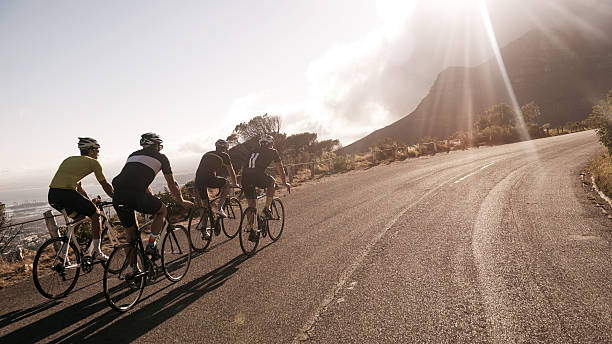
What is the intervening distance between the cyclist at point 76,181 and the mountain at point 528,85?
92.2 metres

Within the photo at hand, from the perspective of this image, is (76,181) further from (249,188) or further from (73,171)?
(249,188)

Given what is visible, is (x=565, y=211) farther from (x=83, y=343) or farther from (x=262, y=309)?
(x=83, y=343)

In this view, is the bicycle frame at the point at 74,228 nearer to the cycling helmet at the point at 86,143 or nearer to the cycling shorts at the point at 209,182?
the cycling helmet at the point at 86,143

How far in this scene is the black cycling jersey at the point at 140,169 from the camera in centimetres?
432

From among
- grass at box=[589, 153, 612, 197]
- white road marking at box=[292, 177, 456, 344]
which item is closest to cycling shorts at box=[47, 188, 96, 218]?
white road marking at box=[292, 177, 456, 344]

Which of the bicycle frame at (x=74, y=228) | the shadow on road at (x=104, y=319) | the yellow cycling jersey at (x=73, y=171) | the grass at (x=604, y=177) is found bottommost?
the grass at (x=604, y=177)

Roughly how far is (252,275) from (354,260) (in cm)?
160

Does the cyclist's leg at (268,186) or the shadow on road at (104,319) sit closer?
the shadow on road at (104,319)

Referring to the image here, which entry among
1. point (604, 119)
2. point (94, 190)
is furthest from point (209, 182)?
point (94, 190)

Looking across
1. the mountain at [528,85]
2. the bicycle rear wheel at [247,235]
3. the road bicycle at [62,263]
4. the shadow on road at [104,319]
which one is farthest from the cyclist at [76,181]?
the mountain at [528,85]

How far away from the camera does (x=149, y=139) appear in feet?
14.9

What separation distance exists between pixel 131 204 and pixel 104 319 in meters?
1.43

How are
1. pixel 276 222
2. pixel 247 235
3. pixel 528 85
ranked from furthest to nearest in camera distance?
pixel 528 85, pixel 276 222, pixel 247 235

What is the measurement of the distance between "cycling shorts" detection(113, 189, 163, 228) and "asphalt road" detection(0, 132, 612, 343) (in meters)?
1.11
